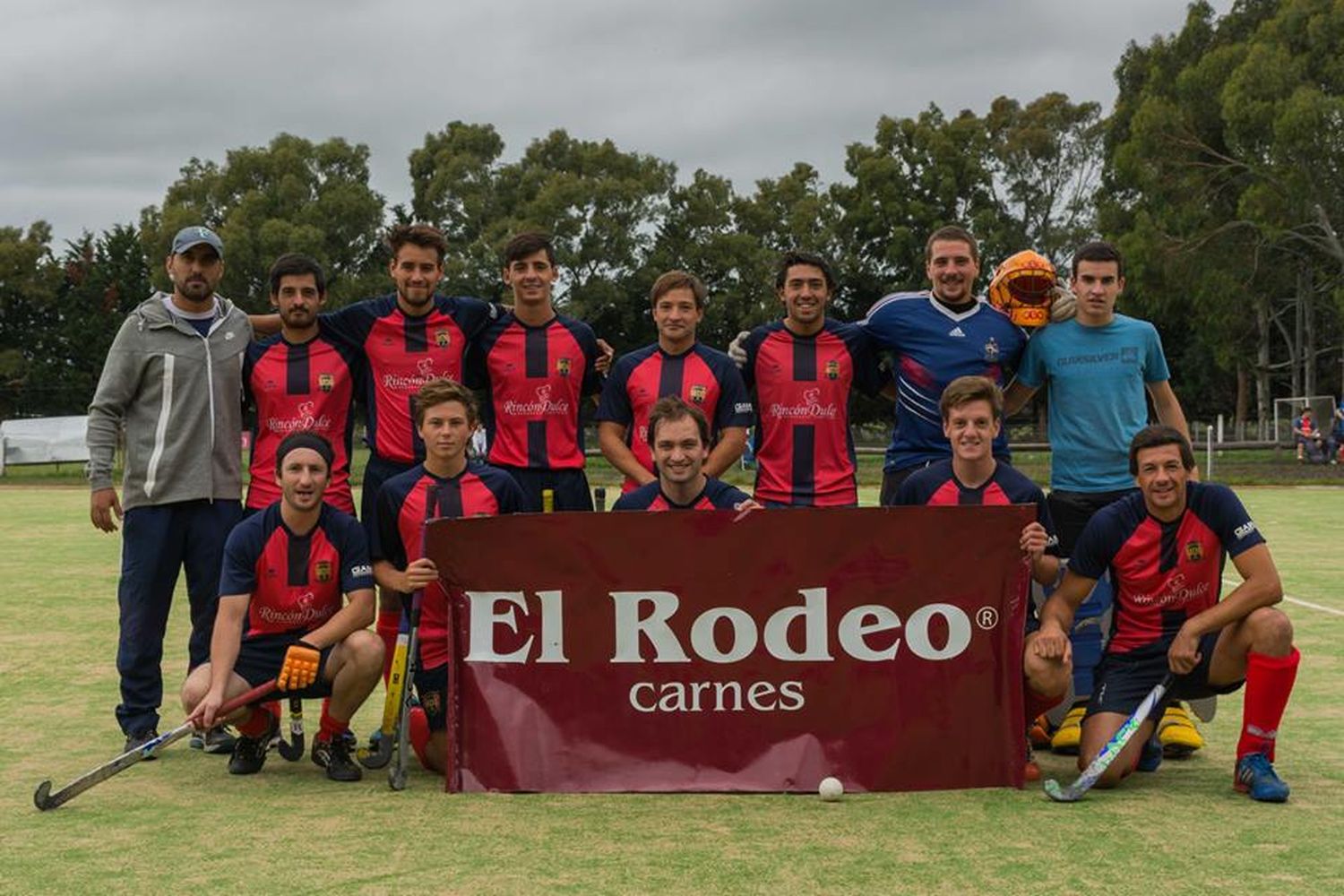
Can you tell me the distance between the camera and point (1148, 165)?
35.9 metres

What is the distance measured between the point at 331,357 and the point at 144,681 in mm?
1630

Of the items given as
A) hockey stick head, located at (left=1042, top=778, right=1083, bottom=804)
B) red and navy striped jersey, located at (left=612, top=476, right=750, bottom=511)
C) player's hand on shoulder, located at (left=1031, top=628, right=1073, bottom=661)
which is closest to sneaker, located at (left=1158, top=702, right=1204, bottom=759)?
player's hand on shoulder, located at (left=1031, top=628, right=1073, bottom=661)

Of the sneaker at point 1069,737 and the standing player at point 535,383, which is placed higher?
the standing player at point 535,383

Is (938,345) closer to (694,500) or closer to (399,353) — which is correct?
(694,500)

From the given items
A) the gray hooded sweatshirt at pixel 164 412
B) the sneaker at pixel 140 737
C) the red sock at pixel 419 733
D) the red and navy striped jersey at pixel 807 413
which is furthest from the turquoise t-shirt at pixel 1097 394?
the sneaker at pixel 140 737

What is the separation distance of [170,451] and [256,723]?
1.35m

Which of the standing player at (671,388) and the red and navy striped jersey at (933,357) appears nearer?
the red and navy striped jersey at (933,357)

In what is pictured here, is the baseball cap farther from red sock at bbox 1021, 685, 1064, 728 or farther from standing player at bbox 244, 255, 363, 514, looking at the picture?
red sock at bbox 1021, 685, 1064, 728

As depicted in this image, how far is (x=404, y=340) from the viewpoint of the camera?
647 cm

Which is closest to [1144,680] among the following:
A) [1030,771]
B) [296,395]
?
[1030,771]

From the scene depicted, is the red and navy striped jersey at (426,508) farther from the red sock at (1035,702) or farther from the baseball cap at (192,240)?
the red sock at (1035,702)

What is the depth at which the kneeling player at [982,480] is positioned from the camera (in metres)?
5.25

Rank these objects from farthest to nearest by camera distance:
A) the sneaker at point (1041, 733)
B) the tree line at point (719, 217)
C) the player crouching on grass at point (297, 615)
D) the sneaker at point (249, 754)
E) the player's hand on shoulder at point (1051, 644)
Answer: the tree line at point (719, 217) → the sneaker at point (1041, 733) → the sneaker at point (249, 754) → the player crouching on grass at point (297, 615) → the player's hand on shoulder at point (1051, 644)

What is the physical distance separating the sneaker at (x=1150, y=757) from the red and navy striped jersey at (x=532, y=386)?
2.82m
